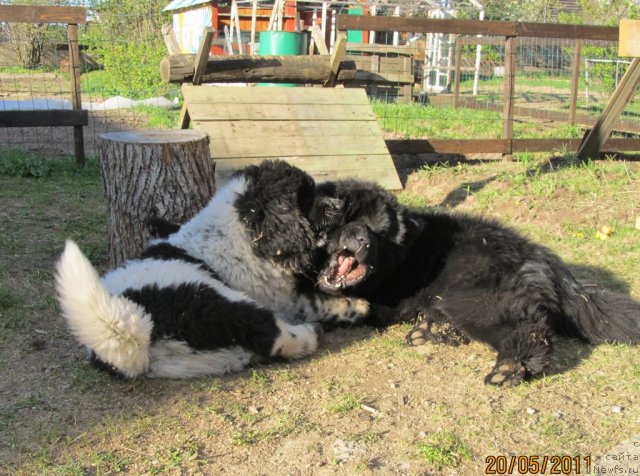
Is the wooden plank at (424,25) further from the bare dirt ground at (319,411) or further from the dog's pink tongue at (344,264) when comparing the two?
the bare dirt ground at (319,411)

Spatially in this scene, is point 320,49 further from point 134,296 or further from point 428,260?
point 134,296

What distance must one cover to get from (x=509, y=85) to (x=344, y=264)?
20.2ft

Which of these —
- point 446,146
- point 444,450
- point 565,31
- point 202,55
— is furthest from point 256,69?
point 444,450

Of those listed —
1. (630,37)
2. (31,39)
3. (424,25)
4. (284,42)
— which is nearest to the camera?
(630,37)

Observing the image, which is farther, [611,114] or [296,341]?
[611,114]

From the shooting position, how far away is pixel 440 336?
407 cm

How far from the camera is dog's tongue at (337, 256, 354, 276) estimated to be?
13.0 feet

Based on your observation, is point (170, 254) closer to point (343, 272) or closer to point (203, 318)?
point (203, 318)

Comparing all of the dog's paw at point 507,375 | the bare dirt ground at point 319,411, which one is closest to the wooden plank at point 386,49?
the bare dirt ground at point 319,411

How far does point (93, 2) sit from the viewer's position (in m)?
16.0

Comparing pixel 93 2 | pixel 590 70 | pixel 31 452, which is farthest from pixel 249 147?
pixel 93 2

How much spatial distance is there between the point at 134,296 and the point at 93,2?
14655 millimetres

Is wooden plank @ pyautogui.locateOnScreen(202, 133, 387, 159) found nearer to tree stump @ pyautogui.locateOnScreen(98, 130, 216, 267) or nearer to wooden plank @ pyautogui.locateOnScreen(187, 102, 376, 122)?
wooden plank @ pyautogui.locateOnScreen(187, 102, 376, 122)
